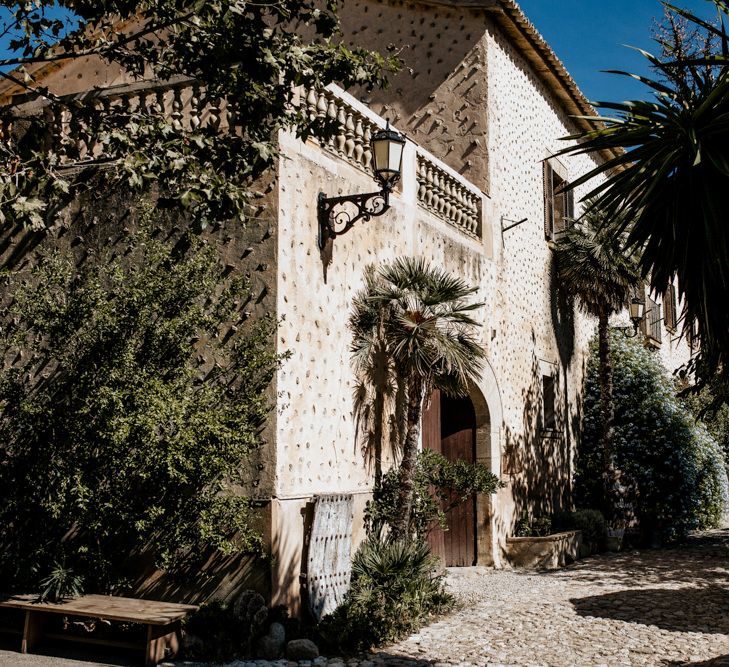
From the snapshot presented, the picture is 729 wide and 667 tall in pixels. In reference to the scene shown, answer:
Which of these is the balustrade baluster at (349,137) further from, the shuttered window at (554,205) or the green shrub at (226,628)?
the shuttered window at (554,205)

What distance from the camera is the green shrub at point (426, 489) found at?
950 centimetres

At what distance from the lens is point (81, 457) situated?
7.54 m

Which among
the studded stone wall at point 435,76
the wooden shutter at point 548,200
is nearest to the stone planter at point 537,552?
the studded stone wall at point 435,76

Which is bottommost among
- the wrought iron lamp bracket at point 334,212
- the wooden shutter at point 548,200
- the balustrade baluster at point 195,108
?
the wrought iron lamp bracket at point 334,212

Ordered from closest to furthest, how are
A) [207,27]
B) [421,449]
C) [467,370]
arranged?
[207,27] < [467,370] < [421,449]

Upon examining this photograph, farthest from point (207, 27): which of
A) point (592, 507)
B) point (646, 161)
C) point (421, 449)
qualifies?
point (592, 507)

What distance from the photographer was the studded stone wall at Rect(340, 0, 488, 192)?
13.3 m

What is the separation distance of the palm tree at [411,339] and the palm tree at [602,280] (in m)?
6.53

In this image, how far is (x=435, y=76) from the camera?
13.8 m

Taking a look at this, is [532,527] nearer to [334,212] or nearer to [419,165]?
[419,165]

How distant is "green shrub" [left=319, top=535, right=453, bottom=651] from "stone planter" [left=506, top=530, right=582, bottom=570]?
3680 mm

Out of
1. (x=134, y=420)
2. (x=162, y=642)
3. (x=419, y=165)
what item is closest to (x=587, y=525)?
(x=419, y=165)

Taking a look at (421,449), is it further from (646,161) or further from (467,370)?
(646,161)

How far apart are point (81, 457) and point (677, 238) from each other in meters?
5.12
